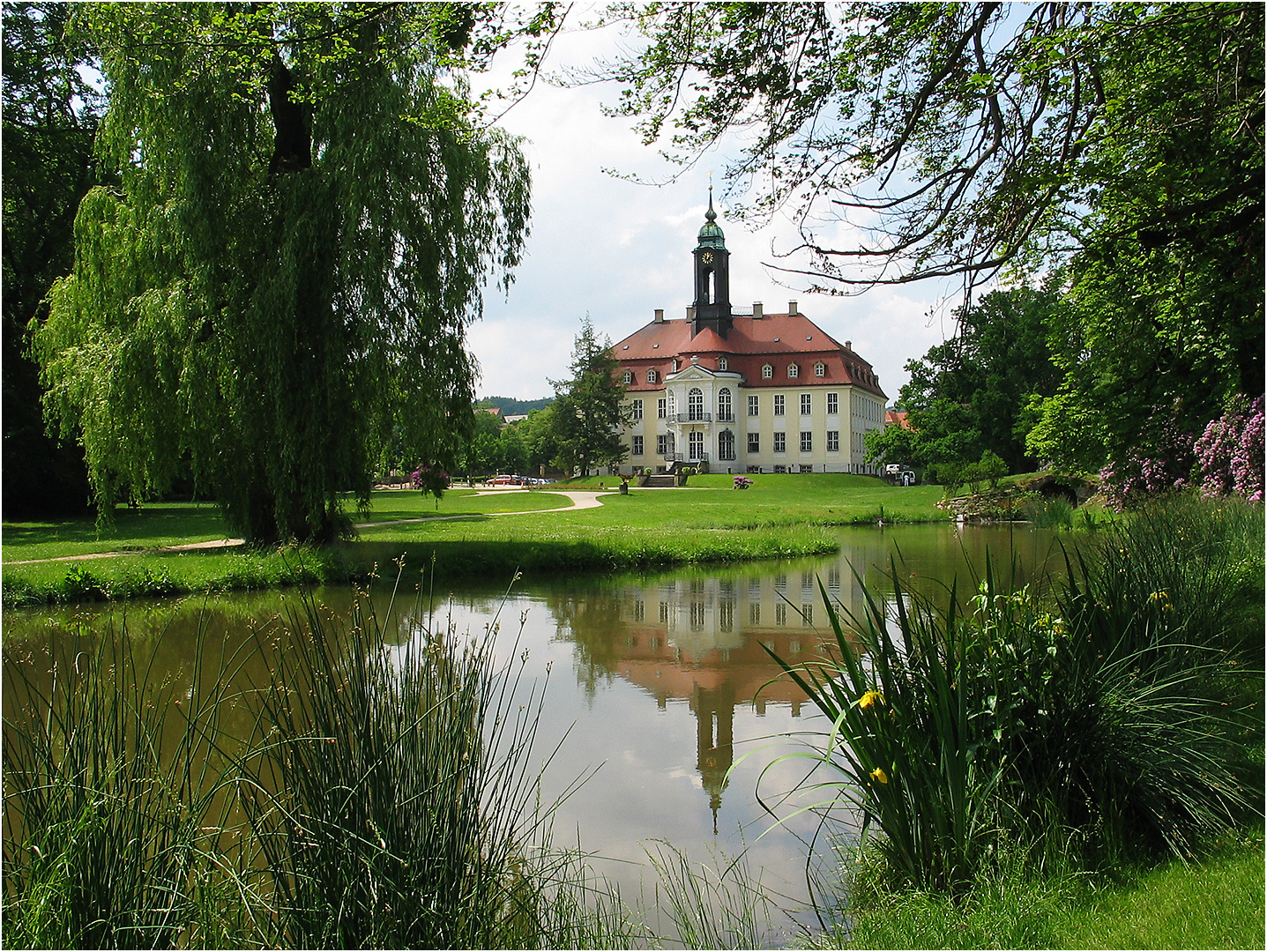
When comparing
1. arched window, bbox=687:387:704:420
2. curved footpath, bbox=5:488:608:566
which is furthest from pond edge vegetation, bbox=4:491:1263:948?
arched window, bbox=687:387:704:420

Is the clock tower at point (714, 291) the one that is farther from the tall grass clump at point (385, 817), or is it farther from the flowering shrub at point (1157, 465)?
the tall grass clump at point (385, 817)

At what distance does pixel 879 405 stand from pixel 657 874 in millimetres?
70591

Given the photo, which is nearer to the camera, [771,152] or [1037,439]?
[771,152]

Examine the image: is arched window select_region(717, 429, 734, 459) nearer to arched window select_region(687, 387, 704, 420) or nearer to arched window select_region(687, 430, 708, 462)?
arched window select_region(687, 430, 708, 462)

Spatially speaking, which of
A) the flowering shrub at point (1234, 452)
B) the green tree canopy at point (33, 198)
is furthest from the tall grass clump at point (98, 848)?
the green tree canopy at point (33, 198)

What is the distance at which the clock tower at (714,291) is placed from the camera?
58.1m

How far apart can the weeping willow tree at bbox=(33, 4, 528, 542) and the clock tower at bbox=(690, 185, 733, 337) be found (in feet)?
146

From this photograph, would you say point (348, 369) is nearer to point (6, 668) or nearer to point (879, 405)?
point (6, 668)

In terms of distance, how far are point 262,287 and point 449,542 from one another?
19.0ft

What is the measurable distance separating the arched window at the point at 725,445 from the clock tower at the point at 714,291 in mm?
7221

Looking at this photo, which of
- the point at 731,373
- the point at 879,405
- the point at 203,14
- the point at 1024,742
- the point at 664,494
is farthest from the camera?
the point at 879,405

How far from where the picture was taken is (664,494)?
40.2 m

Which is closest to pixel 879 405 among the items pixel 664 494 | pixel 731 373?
pixel 731 373

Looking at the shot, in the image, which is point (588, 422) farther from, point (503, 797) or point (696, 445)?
point (503, 797)
